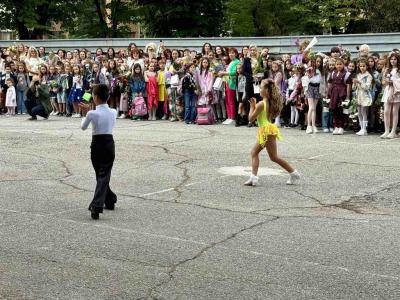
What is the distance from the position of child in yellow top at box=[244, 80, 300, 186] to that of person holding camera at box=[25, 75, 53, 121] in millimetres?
11677

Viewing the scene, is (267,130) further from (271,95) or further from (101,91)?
(101,91)

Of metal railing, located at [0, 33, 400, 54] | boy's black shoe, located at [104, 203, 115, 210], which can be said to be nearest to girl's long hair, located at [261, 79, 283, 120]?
boy's black shoe, located at [104, 203, 115, 210]

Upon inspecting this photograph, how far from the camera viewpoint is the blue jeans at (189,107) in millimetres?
20531

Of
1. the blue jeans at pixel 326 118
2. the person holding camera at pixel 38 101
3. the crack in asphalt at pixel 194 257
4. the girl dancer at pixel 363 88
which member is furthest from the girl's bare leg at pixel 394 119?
the person holding camera at pixel 38 101

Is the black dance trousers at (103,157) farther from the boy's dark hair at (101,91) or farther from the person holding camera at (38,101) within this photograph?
the person holding camera at (38,101)

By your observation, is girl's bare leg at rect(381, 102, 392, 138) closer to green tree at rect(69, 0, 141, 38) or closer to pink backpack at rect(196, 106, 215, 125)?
pink backpack at rect(196, 106, 215, 125)

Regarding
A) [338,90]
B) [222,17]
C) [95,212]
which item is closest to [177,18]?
[222,17]

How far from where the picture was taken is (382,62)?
17.2 meters

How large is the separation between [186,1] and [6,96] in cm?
1763

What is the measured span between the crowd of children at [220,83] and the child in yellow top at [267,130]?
5.41m

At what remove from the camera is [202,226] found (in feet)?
27.9

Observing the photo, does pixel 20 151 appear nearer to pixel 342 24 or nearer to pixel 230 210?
pixel 230 210

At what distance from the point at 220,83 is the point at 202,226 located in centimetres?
1162

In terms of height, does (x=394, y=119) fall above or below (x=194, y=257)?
above
